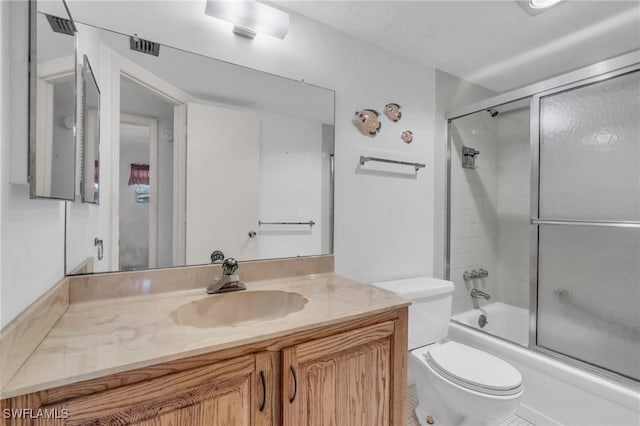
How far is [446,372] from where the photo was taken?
1.42 metres

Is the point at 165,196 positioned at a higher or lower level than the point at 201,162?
lower

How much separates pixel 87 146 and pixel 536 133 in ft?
7.55

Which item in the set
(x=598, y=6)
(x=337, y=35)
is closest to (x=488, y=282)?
(x=598, y=6)

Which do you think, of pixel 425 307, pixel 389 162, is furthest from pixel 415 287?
pixel 389 162

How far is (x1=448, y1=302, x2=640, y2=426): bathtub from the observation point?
1384 millimetres

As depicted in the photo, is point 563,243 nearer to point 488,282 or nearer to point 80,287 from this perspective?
point 488,282

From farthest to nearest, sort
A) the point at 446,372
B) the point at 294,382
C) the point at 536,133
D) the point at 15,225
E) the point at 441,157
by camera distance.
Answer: the point at 441,157, the point at 536,133, the point at 446,372, the point at 294,382, the point at 15,225

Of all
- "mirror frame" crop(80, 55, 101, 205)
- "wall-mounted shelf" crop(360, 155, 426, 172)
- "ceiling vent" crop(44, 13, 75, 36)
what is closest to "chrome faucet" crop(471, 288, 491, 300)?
"wall-mounted shelf" crop(360, 155, 426, 172)

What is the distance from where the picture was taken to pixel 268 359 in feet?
2.73

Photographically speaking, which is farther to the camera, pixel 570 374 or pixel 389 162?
pixel 389 162

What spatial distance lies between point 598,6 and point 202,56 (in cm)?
206

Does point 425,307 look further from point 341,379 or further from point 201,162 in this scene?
point 201,162

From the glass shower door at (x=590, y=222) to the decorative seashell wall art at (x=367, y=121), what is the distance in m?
0.97

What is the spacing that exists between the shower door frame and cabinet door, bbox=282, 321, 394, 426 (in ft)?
4.18
